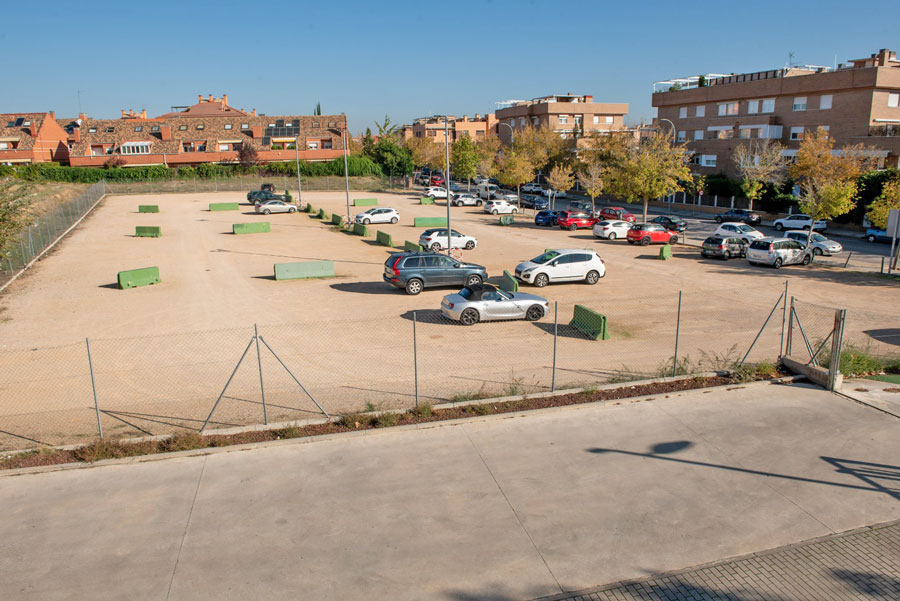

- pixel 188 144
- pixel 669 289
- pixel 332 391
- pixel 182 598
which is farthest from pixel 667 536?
pixel 188 144

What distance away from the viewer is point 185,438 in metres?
10.8

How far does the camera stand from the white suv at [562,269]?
79.6 feet

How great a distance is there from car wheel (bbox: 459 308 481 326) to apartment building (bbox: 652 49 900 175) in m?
38.3

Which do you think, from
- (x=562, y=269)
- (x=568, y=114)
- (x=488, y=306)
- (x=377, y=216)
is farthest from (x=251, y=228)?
(x=568, y=114)

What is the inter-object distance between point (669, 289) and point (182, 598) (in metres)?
20.8

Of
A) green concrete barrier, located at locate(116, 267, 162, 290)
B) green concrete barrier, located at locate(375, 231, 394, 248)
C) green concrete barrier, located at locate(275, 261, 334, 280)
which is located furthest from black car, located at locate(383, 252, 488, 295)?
green concrete barrier, located at locate(375, 231, 394, 248)

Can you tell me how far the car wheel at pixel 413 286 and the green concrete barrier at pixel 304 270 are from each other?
5.01m

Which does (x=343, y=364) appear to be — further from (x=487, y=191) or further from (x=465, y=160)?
(x=465, y=160)

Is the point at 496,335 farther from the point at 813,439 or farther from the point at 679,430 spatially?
the point at 813,439

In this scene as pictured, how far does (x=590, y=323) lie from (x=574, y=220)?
26602 mm

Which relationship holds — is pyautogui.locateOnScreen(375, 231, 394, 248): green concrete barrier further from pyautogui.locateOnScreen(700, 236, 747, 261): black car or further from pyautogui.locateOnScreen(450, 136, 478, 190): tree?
pyautogui.locateOnScreen(450, 136, 478, 190): tree

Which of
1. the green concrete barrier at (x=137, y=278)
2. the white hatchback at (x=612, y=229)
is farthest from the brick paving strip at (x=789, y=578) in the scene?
the white hatchback at (x=612, y=229)

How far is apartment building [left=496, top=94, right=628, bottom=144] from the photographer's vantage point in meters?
83.5

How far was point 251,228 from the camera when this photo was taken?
3991cm
